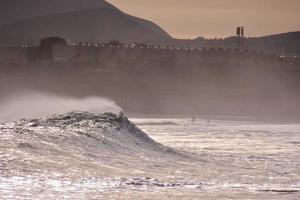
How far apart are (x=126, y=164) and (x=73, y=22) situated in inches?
6506

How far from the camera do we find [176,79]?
86688mm

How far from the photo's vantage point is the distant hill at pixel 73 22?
171 m

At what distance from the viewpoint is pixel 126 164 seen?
2219 centimetres

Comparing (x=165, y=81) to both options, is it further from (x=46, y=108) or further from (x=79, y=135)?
(x=79, y=135)

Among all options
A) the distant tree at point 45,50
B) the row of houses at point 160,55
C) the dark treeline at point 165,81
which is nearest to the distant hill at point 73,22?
the distant tree at point 45,50

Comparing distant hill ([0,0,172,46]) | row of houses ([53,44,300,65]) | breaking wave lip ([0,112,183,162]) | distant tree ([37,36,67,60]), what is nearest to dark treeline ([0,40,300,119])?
row of houses ([53,44,300,65])

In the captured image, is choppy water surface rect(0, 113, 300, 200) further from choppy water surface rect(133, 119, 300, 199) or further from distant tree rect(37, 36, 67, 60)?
distant tree rect(37, 36, 67, 60)

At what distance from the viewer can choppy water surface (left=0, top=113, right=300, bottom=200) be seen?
17.1 m

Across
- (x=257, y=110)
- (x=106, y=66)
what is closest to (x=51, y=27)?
(x=106, y=66)

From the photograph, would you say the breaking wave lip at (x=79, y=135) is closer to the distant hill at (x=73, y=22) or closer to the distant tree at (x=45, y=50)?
the distant tree at (x=45, y=50)

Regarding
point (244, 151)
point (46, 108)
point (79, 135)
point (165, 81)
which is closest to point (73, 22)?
point (165, 81)

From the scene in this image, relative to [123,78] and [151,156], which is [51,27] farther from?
[151,156]

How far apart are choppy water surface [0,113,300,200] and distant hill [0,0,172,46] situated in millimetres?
131591

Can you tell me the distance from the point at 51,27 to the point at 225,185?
6167 inches
